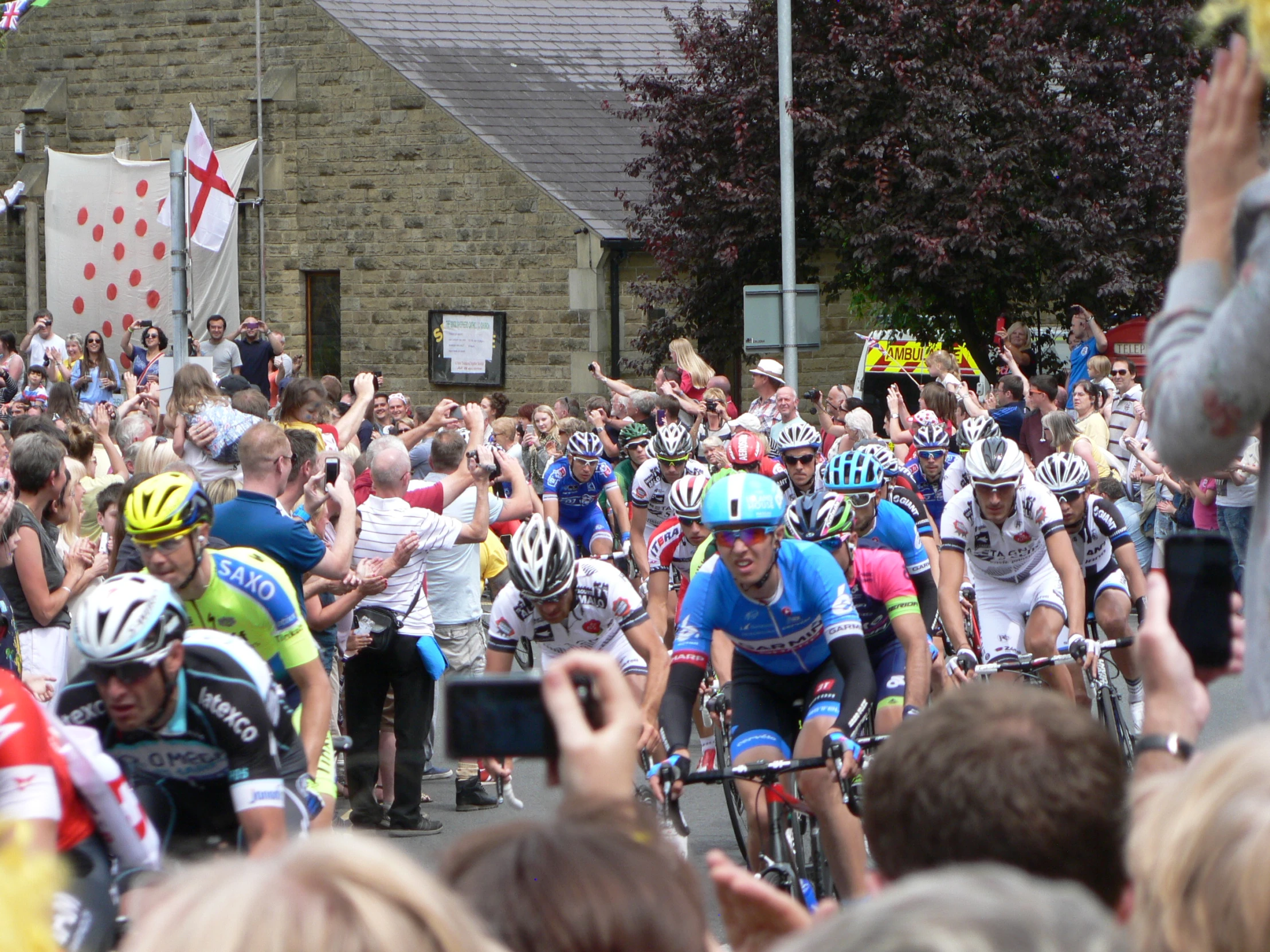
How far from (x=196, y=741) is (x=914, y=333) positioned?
20684 millimetres

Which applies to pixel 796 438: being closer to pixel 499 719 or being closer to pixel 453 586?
pixel 453 586

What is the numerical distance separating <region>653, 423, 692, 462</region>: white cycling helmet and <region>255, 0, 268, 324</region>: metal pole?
56.9ft

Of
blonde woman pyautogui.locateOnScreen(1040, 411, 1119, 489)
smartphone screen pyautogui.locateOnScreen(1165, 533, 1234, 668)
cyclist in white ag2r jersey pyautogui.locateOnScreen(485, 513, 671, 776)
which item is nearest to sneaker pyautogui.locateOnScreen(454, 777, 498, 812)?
cyclist in white ag2r jersey pyautogui.locateOnScreen(485, 513, 671, 776)

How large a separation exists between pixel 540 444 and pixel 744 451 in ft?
23.7

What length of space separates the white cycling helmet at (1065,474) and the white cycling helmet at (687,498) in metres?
1.96

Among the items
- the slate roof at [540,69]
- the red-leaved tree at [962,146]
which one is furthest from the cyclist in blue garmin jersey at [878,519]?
the slate roof at [540,69]

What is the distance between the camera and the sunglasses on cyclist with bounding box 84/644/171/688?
4.34 m

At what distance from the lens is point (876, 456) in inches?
397

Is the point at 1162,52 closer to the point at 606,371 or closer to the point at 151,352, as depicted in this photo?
the point at 606,371

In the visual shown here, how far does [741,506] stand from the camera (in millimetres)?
6504

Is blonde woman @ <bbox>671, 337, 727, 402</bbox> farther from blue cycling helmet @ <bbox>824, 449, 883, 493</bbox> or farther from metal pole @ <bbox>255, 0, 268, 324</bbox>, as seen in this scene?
metal pole @ <bbox>255, 0, 268, 324</bbox>

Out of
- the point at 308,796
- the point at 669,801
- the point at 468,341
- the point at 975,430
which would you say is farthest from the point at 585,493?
the point at 468,341

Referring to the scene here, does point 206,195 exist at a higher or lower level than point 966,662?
higher

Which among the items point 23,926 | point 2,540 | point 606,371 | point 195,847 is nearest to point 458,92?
point 606,371
